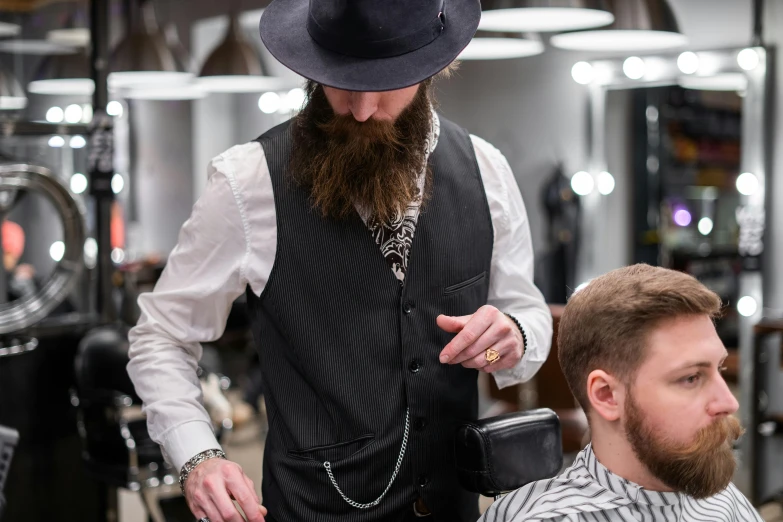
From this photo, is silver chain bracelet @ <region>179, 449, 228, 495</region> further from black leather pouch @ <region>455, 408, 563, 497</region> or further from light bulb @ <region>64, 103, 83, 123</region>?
light bulb @ <region>64, 103, 83, 123</region>

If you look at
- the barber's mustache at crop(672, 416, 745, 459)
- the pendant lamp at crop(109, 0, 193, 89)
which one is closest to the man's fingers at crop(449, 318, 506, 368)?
the barber's mustache at crop(672, 416, 745, 459)

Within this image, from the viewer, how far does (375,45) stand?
152cm

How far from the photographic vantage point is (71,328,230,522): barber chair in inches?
135

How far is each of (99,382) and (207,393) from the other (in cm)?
143

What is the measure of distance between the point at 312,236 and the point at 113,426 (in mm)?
2232

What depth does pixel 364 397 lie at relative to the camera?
167cm

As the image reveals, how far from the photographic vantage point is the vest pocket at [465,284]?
173 cm

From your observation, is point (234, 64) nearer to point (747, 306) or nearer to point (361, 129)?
point (747, 306)

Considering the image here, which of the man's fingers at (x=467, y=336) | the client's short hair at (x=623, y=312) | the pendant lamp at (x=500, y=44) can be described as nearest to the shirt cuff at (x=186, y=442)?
the man's fingers at (x=467, y=336)

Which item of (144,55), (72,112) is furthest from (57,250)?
(144,55)

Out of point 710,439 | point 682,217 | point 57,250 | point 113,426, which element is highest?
point 682,217

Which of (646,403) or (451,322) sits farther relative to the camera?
(451,322)

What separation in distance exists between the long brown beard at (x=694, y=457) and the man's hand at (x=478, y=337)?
27cm

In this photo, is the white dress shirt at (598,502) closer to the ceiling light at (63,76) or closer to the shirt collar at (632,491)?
the shirt collar at (632,491)
